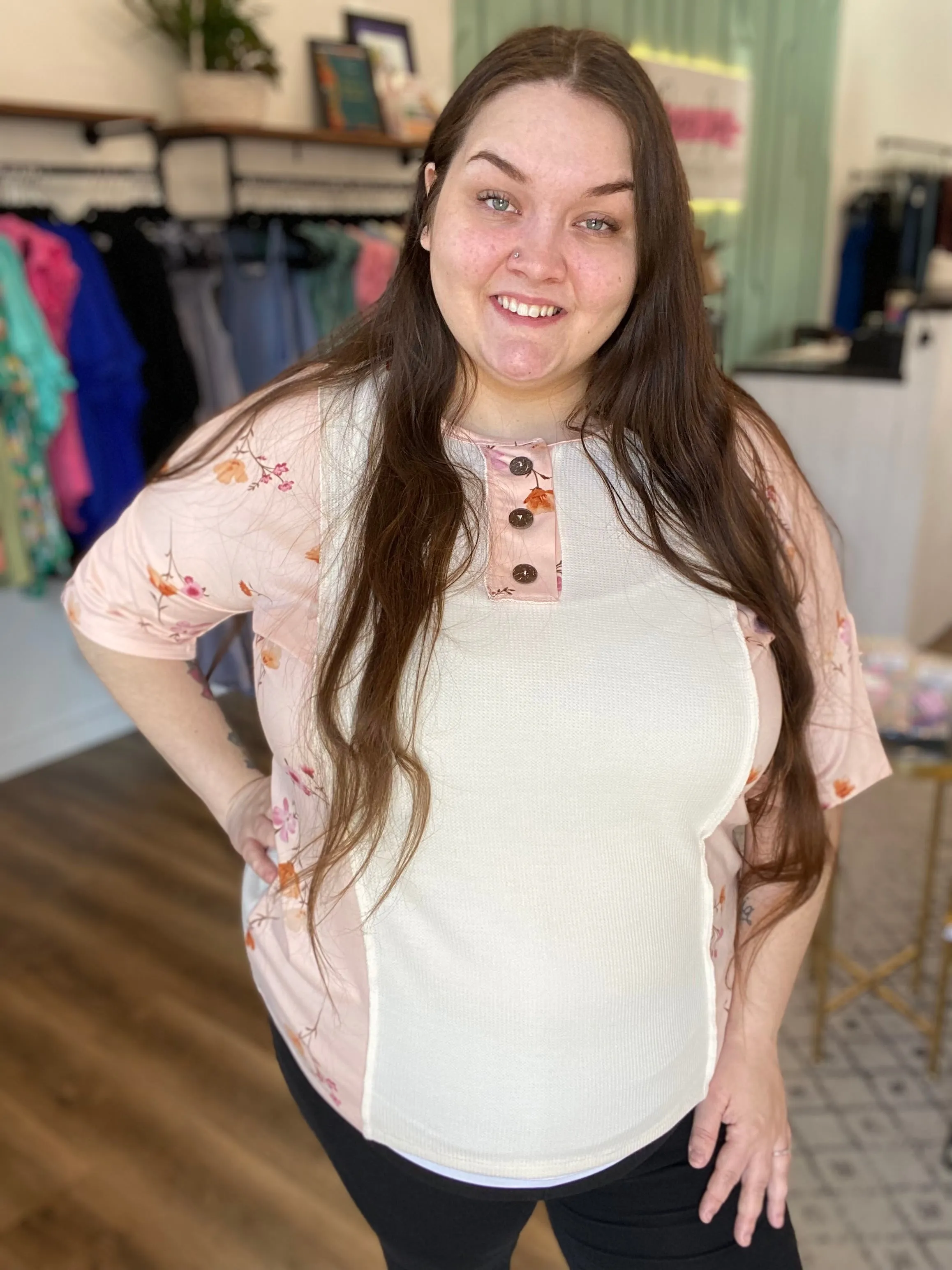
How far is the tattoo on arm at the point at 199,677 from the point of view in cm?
104

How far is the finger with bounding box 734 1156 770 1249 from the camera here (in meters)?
0.93

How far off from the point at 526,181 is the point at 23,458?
83.0 inches

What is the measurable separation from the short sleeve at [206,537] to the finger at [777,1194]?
2.27ft

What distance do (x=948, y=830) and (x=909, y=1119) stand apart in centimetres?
121

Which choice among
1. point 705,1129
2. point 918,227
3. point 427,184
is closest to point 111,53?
point 427,184

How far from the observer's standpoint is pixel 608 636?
0.81 metres

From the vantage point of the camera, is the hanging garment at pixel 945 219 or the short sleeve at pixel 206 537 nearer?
the short sleeve at pixel 206 537

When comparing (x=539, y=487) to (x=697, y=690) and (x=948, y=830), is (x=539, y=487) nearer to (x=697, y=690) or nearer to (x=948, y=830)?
(x=697, y=690)

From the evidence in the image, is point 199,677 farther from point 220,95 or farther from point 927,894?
point 220,95

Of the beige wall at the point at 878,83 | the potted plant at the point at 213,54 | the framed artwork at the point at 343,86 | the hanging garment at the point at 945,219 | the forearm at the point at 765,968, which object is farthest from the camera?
the hanging garment at the point at 945,219

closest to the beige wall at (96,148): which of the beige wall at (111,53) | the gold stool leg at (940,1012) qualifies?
the beige wall at (111,53)

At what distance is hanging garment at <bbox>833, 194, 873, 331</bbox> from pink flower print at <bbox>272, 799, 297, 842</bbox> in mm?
6111

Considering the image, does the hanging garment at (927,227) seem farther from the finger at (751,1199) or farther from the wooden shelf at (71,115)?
the finger at (751,1199)

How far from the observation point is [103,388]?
267 centimetres
